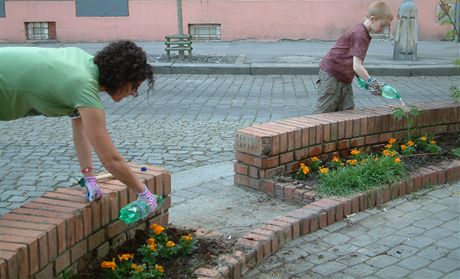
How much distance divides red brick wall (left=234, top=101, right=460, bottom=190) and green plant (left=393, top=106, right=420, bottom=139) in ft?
0.13

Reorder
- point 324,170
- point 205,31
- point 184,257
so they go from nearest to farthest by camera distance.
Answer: point 184,257
point 324,170
point 205,31

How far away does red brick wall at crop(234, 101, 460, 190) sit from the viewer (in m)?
4.64

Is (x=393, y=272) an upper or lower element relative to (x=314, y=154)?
lower

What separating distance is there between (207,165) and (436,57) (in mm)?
8835

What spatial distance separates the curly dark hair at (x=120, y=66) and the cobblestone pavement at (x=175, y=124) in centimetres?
199

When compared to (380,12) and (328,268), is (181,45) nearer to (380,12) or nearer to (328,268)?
(380,12)

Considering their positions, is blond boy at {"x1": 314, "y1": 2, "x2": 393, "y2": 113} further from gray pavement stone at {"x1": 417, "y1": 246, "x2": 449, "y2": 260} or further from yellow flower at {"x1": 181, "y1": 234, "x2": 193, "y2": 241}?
yellow flower at {"x1": 181, "y1": 234, "x2": 193, "y2": 241}

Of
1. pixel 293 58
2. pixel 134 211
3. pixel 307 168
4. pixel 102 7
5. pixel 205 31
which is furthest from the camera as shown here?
pixel 205 31

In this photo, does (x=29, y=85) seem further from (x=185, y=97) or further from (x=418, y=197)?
(x=185, y=97)

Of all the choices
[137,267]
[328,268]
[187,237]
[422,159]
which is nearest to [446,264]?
[328,268]

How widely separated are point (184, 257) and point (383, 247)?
48.1 inches

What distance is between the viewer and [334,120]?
4.97 m

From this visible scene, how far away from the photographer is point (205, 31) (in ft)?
54.8

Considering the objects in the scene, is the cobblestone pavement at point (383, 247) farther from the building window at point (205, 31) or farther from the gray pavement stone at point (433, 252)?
the building window at point (205, 31)
